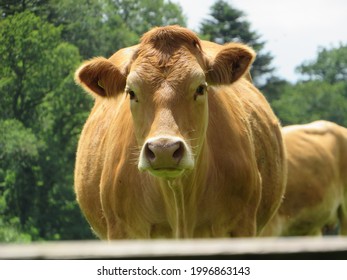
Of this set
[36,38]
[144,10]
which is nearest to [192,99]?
[36,38]

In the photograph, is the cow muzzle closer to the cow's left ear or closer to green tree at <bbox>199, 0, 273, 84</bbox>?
the cow's left ear

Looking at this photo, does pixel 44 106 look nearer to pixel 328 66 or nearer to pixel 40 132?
pixel 40 132

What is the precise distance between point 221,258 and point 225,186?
410cm

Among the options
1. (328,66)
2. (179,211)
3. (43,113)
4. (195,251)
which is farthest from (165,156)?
(328,66)

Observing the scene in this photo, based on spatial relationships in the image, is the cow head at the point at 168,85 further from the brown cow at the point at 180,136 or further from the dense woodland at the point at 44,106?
the dense woodland at the point at 44,106

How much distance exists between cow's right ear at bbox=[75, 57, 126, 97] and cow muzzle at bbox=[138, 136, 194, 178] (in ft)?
3.52

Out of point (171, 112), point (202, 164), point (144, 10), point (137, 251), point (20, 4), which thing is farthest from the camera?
point (144, 10)

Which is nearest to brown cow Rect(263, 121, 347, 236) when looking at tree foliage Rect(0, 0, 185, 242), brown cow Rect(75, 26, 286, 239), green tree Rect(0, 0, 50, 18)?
brown cow Rect(75, 26, 286, 239)

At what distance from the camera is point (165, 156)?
4.74m

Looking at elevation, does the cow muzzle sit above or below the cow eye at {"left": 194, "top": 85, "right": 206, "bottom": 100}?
below

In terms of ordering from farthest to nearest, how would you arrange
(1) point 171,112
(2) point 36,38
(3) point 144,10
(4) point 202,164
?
(3) point 144,10, (2) point 36,38, (4) point 202,164, (1) point 171,112

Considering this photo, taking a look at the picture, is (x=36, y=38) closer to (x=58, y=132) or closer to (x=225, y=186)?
(x=58, y=132)

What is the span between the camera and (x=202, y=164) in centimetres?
577

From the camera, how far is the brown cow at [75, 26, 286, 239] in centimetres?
533
